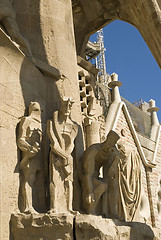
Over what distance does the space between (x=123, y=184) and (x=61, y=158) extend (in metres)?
1.03

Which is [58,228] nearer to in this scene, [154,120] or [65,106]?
[65,106]

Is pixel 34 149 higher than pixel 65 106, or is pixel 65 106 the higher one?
pixel 65 106

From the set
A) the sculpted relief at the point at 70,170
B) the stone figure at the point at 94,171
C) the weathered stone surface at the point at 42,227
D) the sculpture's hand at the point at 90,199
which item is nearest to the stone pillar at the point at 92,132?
the sculpted relief at the point at 70,170

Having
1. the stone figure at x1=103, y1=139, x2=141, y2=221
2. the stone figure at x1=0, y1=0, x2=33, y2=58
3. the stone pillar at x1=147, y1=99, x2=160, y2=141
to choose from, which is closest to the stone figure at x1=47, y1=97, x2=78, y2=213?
the stone figure at x1=103, y1=139, x2=141, y2=221

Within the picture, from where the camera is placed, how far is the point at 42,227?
4496 millimetres

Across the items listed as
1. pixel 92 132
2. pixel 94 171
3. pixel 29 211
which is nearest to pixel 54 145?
pixel 94 171

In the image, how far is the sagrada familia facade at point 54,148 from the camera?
4598 mm

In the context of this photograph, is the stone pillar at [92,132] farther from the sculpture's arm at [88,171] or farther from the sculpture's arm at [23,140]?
the sculpture's arm at [23,140]

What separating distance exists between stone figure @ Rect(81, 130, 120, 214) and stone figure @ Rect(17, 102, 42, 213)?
627 mm

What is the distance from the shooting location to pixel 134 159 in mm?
5977

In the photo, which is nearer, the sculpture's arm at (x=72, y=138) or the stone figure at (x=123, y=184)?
the sculpture's arm at (x=72, y=138)

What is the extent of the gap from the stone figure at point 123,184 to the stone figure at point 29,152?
0.99 metres

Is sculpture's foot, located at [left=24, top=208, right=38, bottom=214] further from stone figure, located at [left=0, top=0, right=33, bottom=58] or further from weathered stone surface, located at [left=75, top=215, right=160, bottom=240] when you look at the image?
stone figure, located at [left=0, top=0, right=33, bottom=58]

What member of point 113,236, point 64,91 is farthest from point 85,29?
point 113,236
